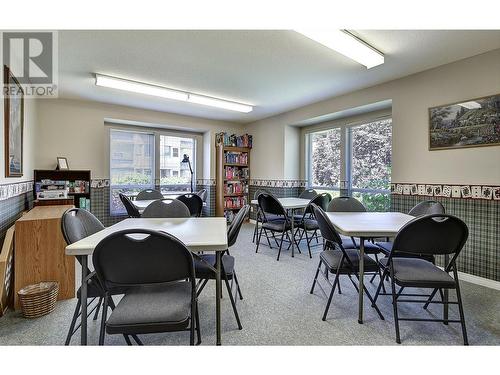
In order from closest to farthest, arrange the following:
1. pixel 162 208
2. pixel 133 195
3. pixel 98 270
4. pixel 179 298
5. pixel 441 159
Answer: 1. pixel 98 270
2. pixel 179 298
3. pixel 162 208
4. pixel 441 159
5. pixel 133 195

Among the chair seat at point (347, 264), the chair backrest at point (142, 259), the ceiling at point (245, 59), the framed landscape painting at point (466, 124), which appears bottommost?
the chair seat at point (347, 264)

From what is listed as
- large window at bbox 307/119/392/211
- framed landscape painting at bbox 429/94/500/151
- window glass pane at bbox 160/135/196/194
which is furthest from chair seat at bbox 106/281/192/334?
window glass pane at bbox 160/135/196/194

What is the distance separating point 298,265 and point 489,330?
5.72ft

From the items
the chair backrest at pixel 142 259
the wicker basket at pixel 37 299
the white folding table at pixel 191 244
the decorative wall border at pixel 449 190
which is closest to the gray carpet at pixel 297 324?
the wicker basket at pixel 37 299

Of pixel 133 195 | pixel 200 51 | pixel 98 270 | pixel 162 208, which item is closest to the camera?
pixel 98 270

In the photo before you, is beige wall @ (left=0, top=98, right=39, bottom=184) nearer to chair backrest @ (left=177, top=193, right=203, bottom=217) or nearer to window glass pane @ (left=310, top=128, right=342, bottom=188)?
chair backrest @ (left=177, top=193, right=203, bottom=217)

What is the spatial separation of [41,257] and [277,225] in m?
2.65

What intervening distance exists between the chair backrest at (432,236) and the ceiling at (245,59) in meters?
1.82

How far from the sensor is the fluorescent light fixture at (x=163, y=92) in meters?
3.29

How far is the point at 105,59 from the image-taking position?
2773 mm

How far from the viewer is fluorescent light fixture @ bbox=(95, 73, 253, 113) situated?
3285 mm

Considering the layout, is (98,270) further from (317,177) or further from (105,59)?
(317,177)

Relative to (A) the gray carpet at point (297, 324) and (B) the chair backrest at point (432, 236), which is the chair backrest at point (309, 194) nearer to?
(A) the gray carpet at point (297, 324)

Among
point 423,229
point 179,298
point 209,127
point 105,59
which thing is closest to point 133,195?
point 209,127
